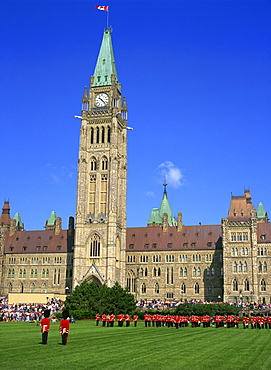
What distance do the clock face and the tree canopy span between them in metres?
48.4

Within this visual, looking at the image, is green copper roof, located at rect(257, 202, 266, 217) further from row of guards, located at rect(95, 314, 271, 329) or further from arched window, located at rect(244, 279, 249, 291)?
row of guards, located at rect(95, 314, 271, 329)

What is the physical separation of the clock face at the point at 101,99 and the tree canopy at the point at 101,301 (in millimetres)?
48377

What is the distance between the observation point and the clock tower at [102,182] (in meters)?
90.1

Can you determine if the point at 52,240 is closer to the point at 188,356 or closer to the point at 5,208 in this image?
the point at 5,208

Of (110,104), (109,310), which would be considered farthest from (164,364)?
(110,104)

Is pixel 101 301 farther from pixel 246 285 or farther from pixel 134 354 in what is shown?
pixel 134 354

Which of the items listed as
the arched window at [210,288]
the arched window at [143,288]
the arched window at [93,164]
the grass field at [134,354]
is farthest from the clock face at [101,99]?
the grass field at [134,354]

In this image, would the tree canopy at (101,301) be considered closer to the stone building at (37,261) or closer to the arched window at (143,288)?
the arched window at (143,288)

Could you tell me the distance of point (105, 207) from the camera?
93.1 meters

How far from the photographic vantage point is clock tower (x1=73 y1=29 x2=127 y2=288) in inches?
3548

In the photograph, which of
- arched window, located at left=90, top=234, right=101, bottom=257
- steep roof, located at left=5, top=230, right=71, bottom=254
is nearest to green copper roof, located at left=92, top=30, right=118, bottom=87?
arched window, located at left=90, top=234, right=101, bottom=257

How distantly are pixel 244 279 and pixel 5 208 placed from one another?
64.3 meters

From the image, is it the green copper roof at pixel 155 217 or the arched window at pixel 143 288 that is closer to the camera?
the arched window at pixel 143 288

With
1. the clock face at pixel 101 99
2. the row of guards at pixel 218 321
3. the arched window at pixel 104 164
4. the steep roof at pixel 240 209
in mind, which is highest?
the clock face at pixel 101 99
